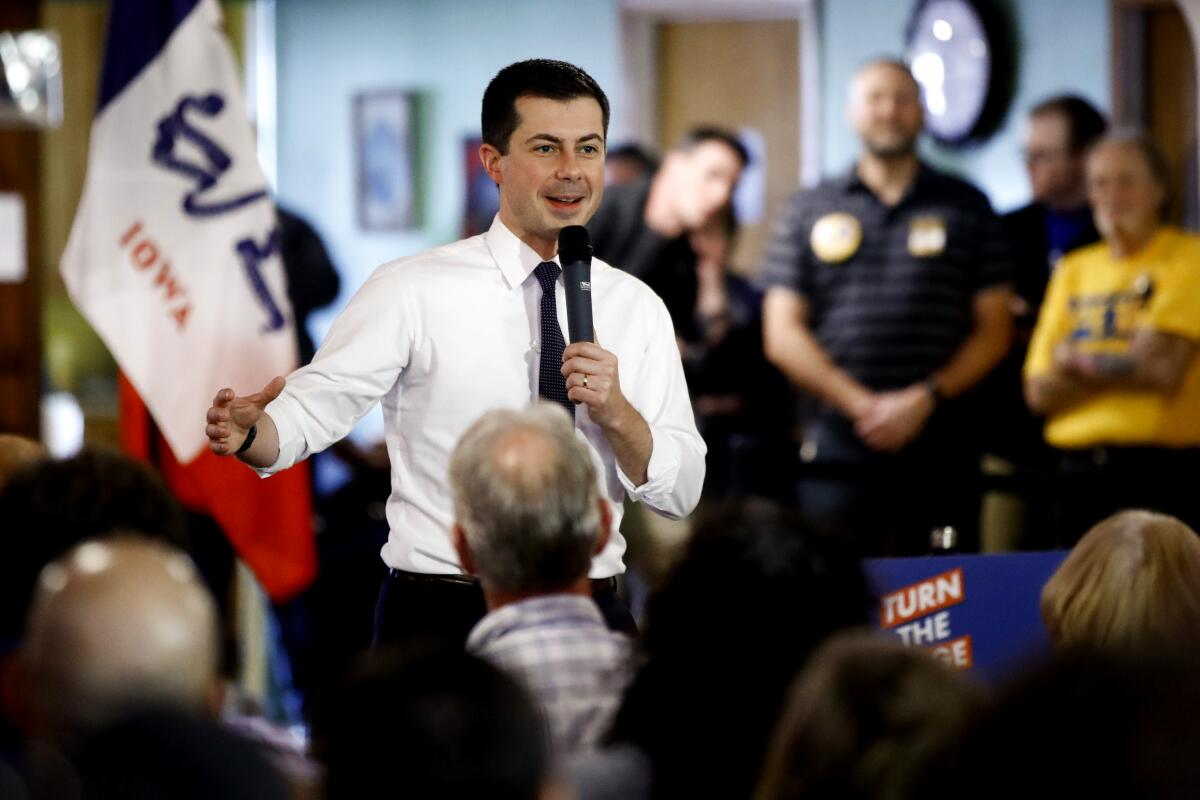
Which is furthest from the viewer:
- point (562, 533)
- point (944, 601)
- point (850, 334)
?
point (850, 334)

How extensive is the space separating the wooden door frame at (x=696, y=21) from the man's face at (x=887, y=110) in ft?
8.30

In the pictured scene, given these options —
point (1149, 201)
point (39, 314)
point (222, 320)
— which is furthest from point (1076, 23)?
point (39, 314)

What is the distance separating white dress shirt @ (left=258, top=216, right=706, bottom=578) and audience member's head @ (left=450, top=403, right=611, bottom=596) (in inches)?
17.5

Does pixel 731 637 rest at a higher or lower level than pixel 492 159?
lower

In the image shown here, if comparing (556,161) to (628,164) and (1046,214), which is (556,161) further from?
(628,164)

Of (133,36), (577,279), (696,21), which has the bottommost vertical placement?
(577,279)

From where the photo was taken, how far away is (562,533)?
80.0 inches

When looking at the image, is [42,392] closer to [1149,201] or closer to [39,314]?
[39,314]

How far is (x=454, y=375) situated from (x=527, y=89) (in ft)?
1.52

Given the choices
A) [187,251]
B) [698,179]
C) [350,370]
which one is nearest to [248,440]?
[350,370]

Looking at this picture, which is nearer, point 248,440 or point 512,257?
point 248,440

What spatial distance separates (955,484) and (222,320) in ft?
6.34

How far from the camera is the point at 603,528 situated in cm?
212

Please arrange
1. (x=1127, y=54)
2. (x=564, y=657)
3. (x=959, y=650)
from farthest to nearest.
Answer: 1. (x=1127, y=54)
2. (x=959, y=650)
3. (x=564, y=657)
